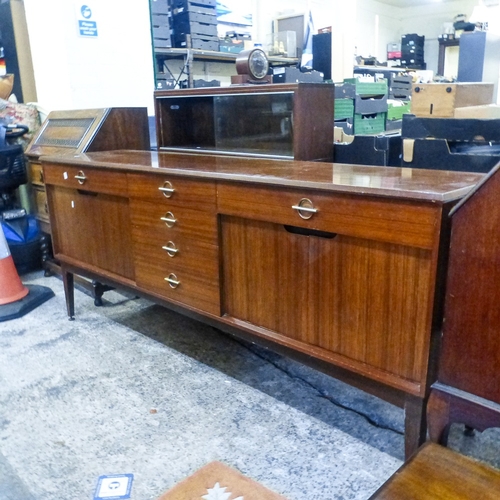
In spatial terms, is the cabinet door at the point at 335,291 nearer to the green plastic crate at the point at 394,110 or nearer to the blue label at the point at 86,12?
the blue label at the point at 86,12

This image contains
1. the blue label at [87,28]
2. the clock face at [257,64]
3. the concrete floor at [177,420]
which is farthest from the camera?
the blue label at [87,28]

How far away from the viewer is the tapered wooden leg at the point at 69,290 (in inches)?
92.7

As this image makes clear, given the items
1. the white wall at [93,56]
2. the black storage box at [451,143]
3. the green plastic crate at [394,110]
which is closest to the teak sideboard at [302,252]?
the black storage box at [451,143]

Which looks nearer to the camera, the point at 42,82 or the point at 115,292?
the point at 115,292

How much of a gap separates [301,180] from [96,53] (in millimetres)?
2330

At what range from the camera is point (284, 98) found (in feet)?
6.25

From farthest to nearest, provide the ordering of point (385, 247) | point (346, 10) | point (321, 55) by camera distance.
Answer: point (346, 10), point (321, 55), point (385, 247)

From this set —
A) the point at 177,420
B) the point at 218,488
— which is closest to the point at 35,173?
the point at 177,420

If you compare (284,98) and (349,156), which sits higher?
(284,98)

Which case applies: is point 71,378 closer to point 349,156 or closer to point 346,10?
point 349,156

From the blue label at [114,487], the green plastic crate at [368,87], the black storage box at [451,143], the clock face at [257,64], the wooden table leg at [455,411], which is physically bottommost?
the blue label at [114,487]

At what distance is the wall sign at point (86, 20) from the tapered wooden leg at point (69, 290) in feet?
5.04

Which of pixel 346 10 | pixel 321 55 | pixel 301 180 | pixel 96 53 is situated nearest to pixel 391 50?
pixel 346 10

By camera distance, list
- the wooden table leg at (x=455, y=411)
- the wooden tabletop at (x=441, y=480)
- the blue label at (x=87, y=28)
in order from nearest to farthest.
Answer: the wooden tabletop at (x=441, y=480) → the wooden table leg at (x=455, y=411) → the blue label at (x=87, y=28)
